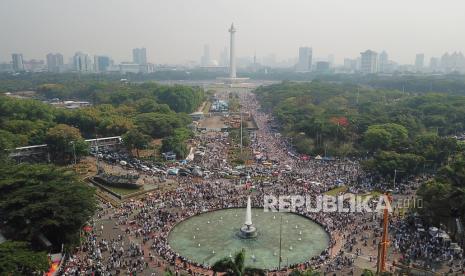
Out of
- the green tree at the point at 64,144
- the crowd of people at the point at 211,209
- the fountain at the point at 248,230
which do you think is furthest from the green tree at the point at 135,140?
the fountain at the point at 248,230

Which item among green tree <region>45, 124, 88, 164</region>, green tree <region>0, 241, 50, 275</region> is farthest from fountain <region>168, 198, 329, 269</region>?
green tree <region>45, 124, 88, 164</region>

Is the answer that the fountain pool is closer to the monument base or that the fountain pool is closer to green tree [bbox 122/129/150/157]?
the monument base

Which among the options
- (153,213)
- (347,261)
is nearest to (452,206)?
(347,261)

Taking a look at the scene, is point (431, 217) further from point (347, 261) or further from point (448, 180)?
point (347, 261)

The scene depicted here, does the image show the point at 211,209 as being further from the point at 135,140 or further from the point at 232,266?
the point at 135,140

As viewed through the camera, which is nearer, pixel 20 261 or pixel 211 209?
pixel 20 261

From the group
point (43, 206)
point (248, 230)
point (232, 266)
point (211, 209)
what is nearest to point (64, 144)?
point (211, 209)
